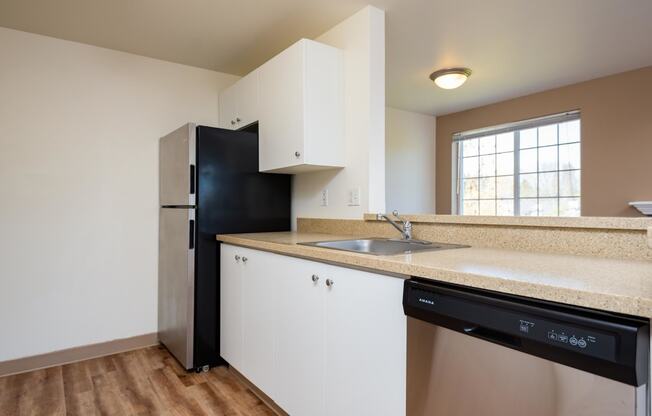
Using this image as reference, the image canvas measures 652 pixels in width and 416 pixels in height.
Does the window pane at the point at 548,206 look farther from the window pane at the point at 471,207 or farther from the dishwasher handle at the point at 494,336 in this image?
the dishwasher handle at the point at 494,336

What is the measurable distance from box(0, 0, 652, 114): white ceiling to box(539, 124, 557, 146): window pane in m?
0.66

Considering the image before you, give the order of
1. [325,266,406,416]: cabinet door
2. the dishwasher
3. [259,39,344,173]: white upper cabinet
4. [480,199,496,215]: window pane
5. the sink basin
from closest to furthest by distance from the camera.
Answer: the dishwasher < [325,266,406,416]: cabinet door < the sink basin < [259,39,344,173]: white upper cabinet < [480,199,496,215]: window pane

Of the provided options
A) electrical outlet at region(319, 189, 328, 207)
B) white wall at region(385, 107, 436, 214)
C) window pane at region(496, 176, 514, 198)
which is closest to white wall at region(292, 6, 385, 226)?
electrical outlet at region(319, 189, 328, 207)

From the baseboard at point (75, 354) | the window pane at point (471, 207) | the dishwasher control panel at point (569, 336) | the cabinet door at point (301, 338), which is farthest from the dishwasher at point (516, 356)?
the window pane at point (471, 207)

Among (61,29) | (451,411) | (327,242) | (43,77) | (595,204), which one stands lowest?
(451,411)

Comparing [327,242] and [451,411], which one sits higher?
[327,242]

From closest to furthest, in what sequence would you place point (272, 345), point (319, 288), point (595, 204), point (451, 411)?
point (451, 411), point (319, 288), point (272, 345), point (595, 204)

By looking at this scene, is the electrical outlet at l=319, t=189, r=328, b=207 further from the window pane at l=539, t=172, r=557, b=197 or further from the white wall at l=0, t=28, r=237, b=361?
the window pane at l=539, t=172, r=557, b=197

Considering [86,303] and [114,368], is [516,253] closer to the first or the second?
[114,368]

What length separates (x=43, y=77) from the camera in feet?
8.24

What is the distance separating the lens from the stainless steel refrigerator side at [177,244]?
231 centimetres

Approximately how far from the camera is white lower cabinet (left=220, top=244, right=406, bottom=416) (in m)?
1.22

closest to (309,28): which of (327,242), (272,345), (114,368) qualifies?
(327,242)

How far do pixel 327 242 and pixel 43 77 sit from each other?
2.23 metres
